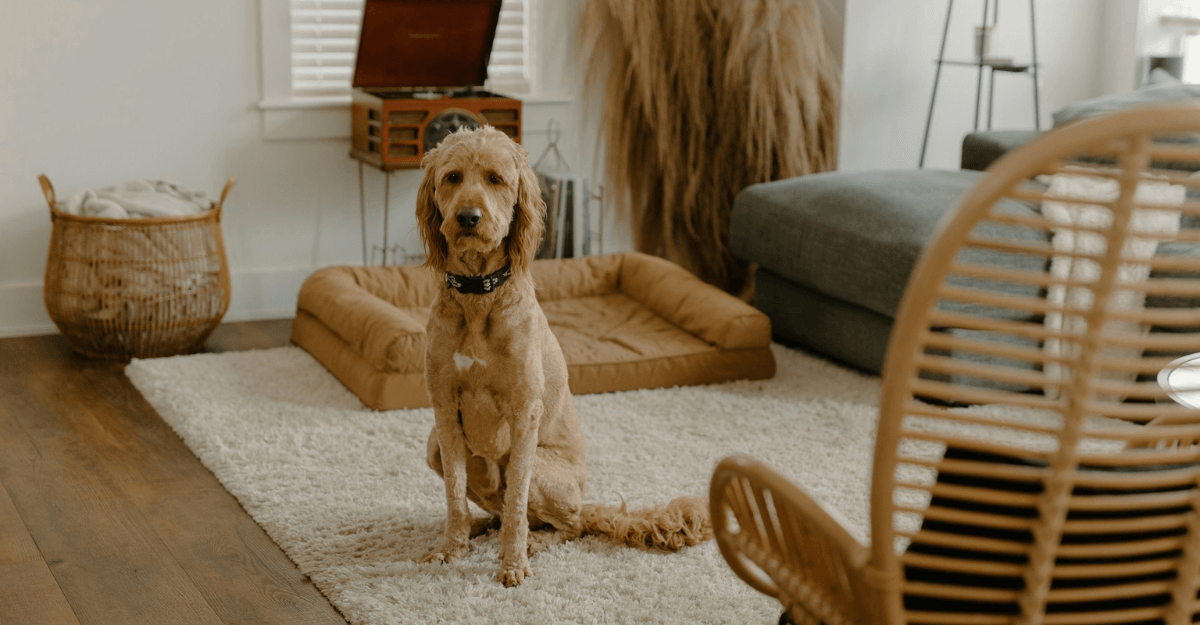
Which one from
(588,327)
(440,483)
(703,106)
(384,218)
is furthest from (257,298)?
(440,483)

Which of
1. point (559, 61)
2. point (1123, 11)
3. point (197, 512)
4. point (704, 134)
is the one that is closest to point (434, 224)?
point (197, 512)

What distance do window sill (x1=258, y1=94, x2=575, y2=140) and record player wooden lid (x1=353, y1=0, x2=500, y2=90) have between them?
0.15 metres

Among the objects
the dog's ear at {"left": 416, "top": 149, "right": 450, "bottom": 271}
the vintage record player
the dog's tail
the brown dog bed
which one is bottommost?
the dog's tail

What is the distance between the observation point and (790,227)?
368cm

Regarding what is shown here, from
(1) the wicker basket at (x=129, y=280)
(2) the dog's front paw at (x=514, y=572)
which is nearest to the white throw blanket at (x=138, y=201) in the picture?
(1) the wicker basket at (x=129, y=280)

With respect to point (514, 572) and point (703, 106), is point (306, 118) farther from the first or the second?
point (514, 572)

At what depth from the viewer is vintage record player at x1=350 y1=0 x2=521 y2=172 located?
3893mm

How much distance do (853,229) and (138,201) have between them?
7.23 ft

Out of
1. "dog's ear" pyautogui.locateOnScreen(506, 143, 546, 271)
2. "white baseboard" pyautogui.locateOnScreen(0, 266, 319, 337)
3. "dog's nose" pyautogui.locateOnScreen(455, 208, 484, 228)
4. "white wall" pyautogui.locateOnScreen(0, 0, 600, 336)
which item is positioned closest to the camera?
"dog's nose" pyautogui.locateOnScreen(455, 208, 484, 228)

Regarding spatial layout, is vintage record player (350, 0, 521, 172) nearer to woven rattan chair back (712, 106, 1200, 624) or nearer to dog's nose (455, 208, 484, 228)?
dog's nose (455, 208, 484, 228)

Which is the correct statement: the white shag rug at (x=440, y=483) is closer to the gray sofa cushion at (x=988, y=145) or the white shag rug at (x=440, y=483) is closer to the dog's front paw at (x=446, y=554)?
the dog's front paw at (x=446, y=554)

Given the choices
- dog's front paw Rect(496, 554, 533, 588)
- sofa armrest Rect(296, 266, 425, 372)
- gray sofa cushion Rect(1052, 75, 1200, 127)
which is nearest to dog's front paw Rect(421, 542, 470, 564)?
dog's front paw Rect(496, 554, 533, 588)

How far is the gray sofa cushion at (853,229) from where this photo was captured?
10.7 ft

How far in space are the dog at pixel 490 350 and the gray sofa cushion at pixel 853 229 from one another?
1.30m
